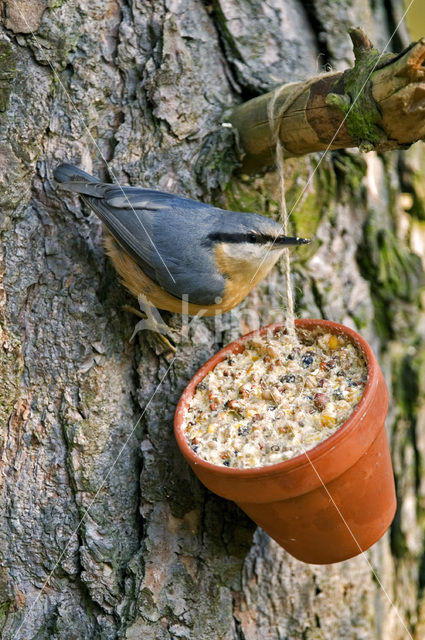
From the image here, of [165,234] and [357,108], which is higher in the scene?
[357,108]

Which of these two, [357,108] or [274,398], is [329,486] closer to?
[274,398]

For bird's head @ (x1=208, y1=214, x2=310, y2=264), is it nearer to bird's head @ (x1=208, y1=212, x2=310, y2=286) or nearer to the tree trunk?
bird's head @ (x1=208, y1=212, x2=310, y2=286)

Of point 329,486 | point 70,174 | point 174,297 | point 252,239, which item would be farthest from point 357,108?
point 329,486

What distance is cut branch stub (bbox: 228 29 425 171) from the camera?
1.92 m

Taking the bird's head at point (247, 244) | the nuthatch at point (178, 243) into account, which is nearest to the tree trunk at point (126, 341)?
the nuthatch at point (178, 243)

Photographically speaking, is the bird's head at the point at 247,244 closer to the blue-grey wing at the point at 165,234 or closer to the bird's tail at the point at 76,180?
the blue-grey wing at the point at 165,234

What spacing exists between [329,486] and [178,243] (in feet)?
3.28

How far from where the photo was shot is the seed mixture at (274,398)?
2.00 meters

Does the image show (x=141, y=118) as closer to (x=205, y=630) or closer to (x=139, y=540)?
(x=139, y=540)

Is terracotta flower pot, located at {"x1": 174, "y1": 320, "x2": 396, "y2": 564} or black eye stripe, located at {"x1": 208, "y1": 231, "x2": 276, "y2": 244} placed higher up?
black eye stripe, located at {"x1": 208, "y1": 231, "x2": 276, "y2": 244}

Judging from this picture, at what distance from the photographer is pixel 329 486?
1.95 m

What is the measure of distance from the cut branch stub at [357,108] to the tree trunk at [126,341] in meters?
0.30

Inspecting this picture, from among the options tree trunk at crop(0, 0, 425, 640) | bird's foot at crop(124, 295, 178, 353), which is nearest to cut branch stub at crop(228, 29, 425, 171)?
tree trunk at crop(0, 0, 425, 640)

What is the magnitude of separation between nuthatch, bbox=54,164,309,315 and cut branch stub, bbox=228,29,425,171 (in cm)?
33
